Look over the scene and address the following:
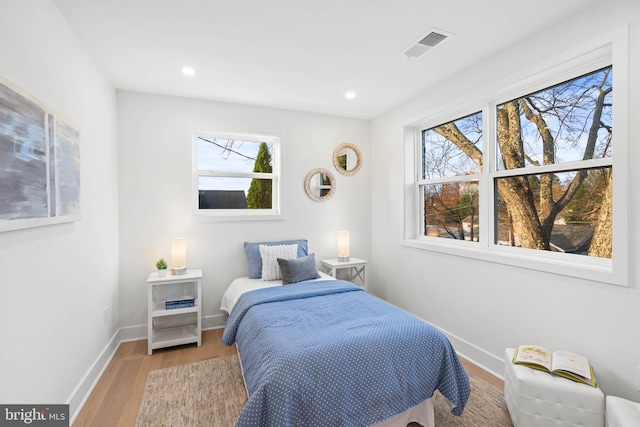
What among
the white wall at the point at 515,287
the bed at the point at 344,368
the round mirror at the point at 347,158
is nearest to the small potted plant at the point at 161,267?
the bed at the point at 344,368

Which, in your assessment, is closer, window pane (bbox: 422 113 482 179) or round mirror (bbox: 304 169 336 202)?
window pane (bbox: 422 113 482 179)

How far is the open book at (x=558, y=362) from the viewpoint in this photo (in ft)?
5.76

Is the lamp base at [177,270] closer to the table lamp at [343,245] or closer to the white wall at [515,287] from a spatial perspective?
the table lamp at [343,245]

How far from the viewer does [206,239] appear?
348 centimetres

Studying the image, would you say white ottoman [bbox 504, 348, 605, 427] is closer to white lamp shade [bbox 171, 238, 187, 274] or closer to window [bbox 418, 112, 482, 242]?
window [bbox 418, 112, 482, 242]

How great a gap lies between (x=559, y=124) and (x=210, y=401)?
319 centimetres

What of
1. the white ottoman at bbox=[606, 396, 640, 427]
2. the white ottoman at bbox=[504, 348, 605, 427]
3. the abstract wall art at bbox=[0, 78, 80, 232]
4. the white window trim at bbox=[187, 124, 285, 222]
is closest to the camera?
the abstract wall art at bbox=[0, 78, 80, 232]

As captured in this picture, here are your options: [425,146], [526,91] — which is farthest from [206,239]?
[526,91]

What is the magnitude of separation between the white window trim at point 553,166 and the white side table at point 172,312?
2.34 m

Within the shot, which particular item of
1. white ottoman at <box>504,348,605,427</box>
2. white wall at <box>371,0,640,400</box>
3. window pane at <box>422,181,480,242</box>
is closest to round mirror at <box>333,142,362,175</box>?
white wall at <box>371,0,640,400</box>

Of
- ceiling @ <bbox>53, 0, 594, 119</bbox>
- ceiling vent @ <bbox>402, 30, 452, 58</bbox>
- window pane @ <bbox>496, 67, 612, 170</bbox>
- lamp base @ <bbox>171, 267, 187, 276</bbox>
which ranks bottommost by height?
lamp base @ <bbox>171, 267, 187, 276</bbox>

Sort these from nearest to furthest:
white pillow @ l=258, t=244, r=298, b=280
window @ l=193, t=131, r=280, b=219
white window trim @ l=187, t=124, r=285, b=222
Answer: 1. white pillow @ l=258, t=244, r=298, b=280
2. white window trim @ l=187, t=124, r=285, b=222
3. window @ l=193, t=131, r=280, b=219

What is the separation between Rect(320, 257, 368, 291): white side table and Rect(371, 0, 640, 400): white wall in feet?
0.89

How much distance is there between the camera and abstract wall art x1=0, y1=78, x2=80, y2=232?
4.34 feet
